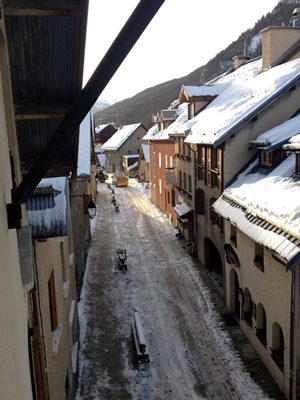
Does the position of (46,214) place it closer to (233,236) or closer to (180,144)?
(233,236)

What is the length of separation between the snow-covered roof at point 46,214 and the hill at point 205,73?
308 feet

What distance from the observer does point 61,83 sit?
15.5ft

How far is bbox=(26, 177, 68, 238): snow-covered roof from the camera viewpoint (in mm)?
5945

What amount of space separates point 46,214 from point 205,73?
12240 centimetres

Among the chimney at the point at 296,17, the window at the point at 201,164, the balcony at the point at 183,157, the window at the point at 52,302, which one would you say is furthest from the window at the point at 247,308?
the chimney at the point at 296,17

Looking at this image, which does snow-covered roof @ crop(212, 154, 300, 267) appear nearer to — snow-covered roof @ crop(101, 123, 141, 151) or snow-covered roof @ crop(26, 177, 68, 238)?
snow-covered roof @ crop(26, 177, 68, 238)

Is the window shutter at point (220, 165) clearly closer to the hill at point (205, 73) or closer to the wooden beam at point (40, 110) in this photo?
the wooden beam at point (40, 110)

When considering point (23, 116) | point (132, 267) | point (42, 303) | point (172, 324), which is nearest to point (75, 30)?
point (23, 116)

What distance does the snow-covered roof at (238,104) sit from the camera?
1529cm

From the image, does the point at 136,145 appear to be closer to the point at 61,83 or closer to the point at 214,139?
the point at 214,139

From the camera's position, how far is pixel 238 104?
18156mm

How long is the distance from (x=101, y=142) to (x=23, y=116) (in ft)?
272

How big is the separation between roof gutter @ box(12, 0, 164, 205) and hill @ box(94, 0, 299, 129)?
96.2 m

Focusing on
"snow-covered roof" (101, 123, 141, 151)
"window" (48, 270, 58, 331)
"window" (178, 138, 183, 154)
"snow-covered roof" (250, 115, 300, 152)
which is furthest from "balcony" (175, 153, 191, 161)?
"snow-covered roof" (101, 123, 141, 151)
